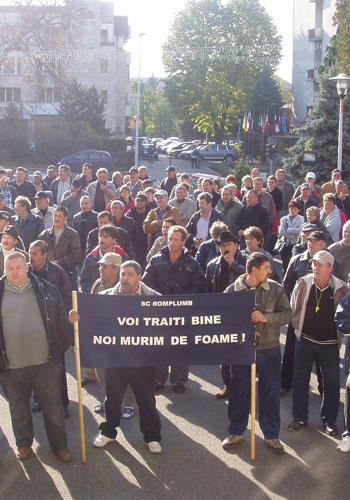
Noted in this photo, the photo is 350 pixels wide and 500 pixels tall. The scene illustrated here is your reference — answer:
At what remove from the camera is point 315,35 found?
2180 inches

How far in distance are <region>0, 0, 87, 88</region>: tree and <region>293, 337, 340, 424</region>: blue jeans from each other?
35.6 metres

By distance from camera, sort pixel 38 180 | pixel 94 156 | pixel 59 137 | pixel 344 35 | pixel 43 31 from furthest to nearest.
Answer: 1. pixel 59 137
2. pixel 94 156
3. pixel 43 31
4. pixel 344 35
5. pixel 38 180

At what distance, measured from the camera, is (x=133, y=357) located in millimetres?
6039

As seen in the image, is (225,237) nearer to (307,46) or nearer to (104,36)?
(307,46)

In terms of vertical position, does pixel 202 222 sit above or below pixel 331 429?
above

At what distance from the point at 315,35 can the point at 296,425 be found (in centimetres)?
5342

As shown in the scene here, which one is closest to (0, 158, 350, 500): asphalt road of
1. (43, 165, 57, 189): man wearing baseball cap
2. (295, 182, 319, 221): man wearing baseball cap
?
(295, 182, 319, 221): man wearing baseball cap

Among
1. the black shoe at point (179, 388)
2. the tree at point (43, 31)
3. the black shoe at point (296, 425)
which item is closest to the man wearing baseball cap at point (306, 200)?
the black shoe at point (179, 388)

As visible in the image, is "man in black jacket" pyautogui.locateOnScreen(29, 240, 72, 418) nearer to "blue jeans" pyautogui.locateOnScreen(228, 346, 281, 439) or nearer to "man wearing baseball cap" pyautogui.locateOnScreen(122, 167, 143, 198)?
"blue jeans" pyautogui.locateOnScreen(228, 346, 281, 439)

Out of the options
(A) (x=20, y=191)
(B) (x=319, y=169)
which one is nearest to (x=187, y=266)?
(A) (x=20, y=191)

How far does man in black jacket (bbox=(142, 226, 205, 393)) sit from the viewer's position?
7.66 m

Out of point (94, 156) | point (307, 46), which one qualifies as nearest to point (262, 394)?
point (94, 156)

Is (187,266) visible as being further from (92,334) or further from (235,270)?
(92,334)

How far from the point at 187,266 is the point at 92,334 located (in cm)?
189
